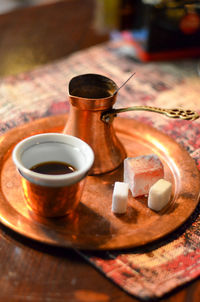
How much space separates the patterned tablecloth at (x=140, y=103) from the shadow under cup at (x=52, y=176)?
0.31ft

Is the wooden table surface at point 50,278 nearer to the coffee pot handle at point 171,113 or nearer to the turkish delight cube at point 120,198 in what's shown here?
the turkish delight cube at point 120,198

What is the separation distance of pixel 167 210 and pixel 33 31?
1030mm

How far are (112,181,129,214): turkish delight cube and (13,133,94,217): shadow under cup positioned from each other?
2.3 inches

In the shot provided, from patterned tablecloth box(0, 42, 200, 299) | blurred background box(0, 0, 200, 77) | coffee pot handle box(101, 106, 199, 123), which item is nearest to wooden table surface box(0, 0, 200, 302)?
patterned tablecloth box(0, 42, 200, 299)

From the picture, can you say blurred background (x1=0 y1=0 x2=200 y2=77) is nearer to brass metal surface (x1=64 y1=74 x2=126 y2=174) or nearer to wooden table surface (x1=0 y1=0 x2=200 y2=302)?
brass metal surface (x1=64 y1=74 x2=126 y2=174)

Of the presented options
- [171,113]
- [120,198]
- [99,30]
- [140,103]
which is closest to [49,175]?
[120,198]

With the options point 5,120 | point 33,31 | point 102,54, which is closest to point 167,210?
point 5,120

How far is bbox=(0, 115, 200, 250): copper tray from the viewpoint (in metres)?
0.63

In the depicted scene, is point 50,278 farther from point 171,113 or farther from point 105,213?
point 171,113

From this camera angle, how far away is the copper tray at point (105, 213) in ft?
2.07

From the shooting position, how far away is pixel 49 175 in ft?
2.01

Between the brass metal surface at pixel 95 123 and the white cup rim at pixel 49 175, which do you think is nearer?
the white cup rim at pixel 49 175

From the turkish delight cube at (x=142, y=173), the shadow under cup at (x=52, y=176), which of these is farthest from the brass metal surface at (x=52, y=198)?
the turkish delight cube at (x=142, y=173)

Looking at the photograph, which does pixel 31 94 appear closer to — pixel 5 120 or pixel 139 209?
pixel 5 120
